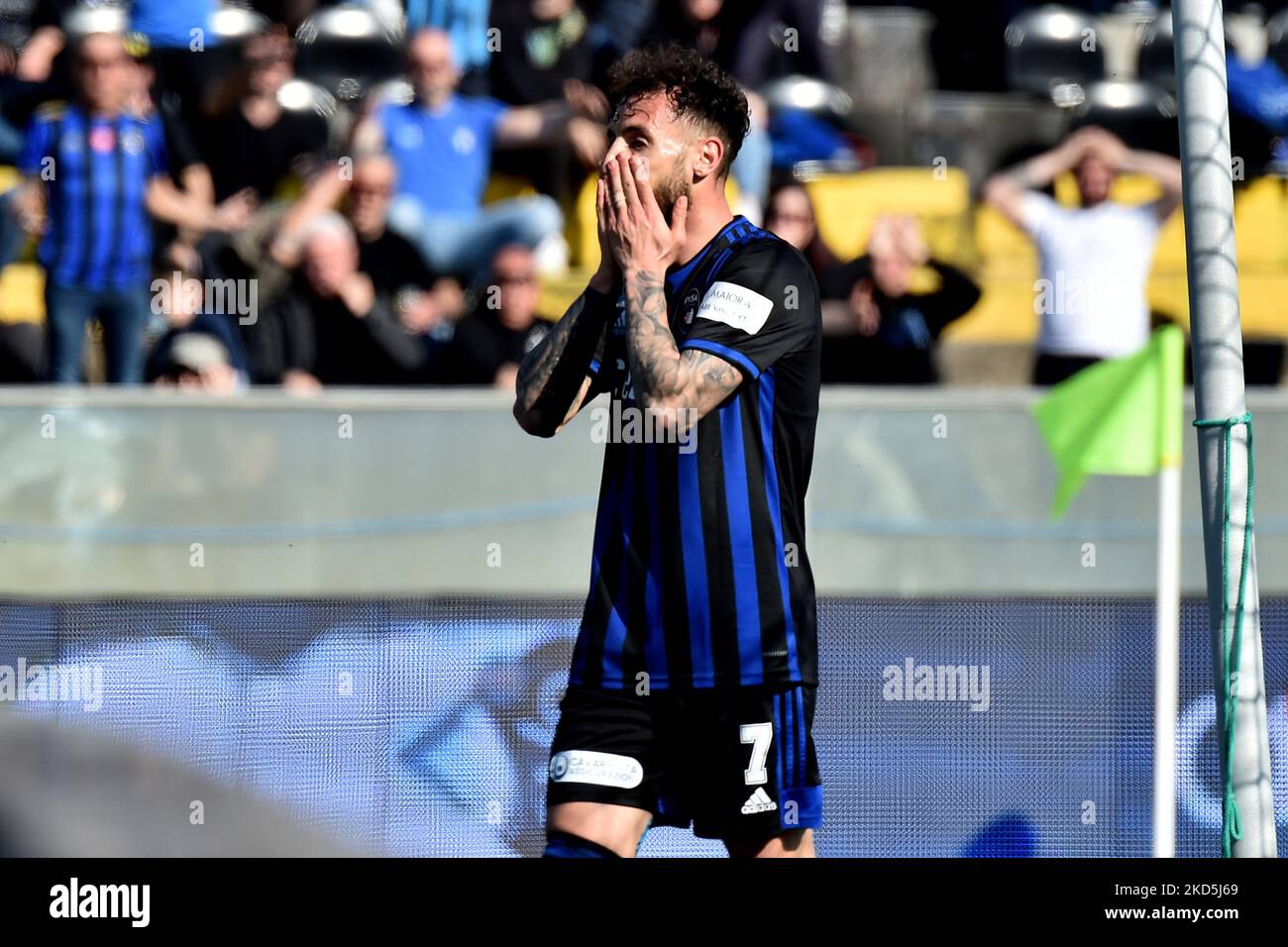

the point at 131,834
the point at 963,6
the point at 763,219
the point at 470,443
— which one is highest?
the point at 963,6

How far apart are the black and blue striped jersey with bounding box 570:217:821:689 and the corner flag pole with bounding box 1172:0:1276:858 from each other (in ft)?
2.72

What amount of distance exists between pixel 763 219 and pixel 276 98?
86.1 inches

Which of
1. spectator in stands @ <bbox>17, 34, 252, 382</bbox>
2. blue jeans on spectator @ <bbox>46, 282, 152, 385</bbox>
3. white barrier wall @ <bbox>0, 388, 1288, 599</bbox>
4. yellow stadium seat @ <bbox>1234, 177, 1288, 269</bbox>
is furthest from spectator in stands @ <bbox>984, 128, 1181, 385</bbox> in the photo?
blue jeans on spectator @ <bbox>46, 282, 152, 385</bbox>

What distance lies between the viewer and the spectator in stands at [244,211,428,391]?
6.59 meters

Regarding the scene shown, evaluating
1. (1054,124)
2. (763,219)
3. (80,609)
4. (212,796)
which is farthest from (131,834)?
(1054,124)

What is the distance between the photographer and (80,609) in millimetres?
5023

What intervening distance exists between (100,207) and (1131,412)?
4.04 m

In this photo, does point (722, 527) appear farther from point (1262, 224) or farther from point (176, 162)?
point (1262, 224)

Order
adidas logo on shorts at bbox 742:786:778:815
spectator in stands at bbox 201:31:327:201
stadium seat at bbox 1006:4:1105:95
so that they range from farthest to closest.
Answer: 1. stadium seat at bbox 1006:4:1105:95
2. spectator in stands at bbox 201:31:327:201
3. adidas logo on shorts at bbox 742:786:778:815

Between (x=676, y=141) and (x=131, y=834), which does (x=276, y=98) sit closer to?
(x=131, y=834)

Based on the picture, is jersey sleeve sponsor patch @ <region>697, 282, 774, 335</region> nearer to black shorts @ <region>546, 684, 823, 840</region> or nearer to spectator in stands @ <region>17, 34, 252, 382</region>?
black shorts @ <region>546, 684, 823, 840</region>

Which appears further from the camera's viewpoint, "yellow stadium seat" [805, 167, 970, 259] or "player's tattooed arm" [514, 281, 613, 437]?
"yellow stadium seat" [805, 167, 970, 259]

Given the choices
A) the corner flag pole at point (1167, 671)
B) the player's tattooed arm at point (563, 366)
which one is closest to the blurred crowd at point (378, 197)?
the corner flag pole at point (1167, 671)

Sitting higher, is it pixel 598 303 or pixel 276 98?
pixel 276 98
